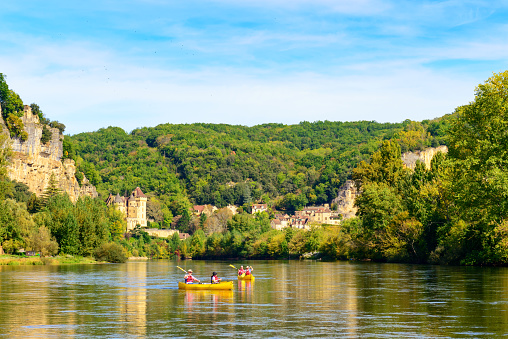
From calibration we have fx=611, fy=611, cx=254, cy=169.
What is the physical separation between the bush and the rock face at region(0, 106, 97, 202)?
48179mm

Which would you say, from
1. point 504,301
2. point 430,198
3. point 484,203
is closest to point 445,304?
point 504,301

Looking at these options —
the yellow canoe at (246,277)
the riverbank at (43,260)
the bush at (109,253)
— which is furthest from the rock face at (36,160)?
the yellow canoe at (246,277)

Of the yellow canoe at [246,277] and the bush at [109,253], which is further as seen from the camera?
the bush at [109,253]

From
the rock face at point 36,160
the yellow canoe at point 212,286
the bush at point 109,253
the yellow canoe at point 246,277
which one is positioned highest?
the rock face at point 36,160

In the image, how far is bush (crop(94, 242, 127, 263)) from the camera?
11306 centimetres

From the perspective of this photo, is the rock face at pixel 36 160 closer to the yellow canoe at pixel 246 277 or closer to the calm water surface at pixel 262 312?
the yellow canoe at pixel 246 277

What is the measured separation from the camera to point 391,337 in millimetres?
21406

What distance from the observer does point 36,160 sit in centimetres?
16125

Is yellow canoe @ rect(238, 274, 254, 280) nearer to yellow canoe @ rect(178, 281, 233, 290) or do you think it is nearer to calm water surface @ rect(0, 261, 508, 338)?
calm water surface @ rect(0, 261, 508, 338)

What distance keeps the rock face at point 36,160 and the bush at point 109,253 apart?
158ft

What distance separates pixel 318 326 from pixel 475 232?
51844 millimetres

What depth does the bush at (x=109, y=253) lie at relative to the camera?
113m

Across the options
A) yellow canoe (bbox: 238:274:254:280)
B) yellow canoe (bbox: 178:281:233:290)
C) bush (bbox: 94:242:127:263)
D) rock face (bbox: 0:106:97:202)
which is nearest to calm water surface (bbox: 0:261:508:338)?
yellow canoe (bbox: 178:281:233:290)

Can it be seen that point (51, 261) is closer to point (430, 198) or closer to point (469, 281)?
point (430, 198)
